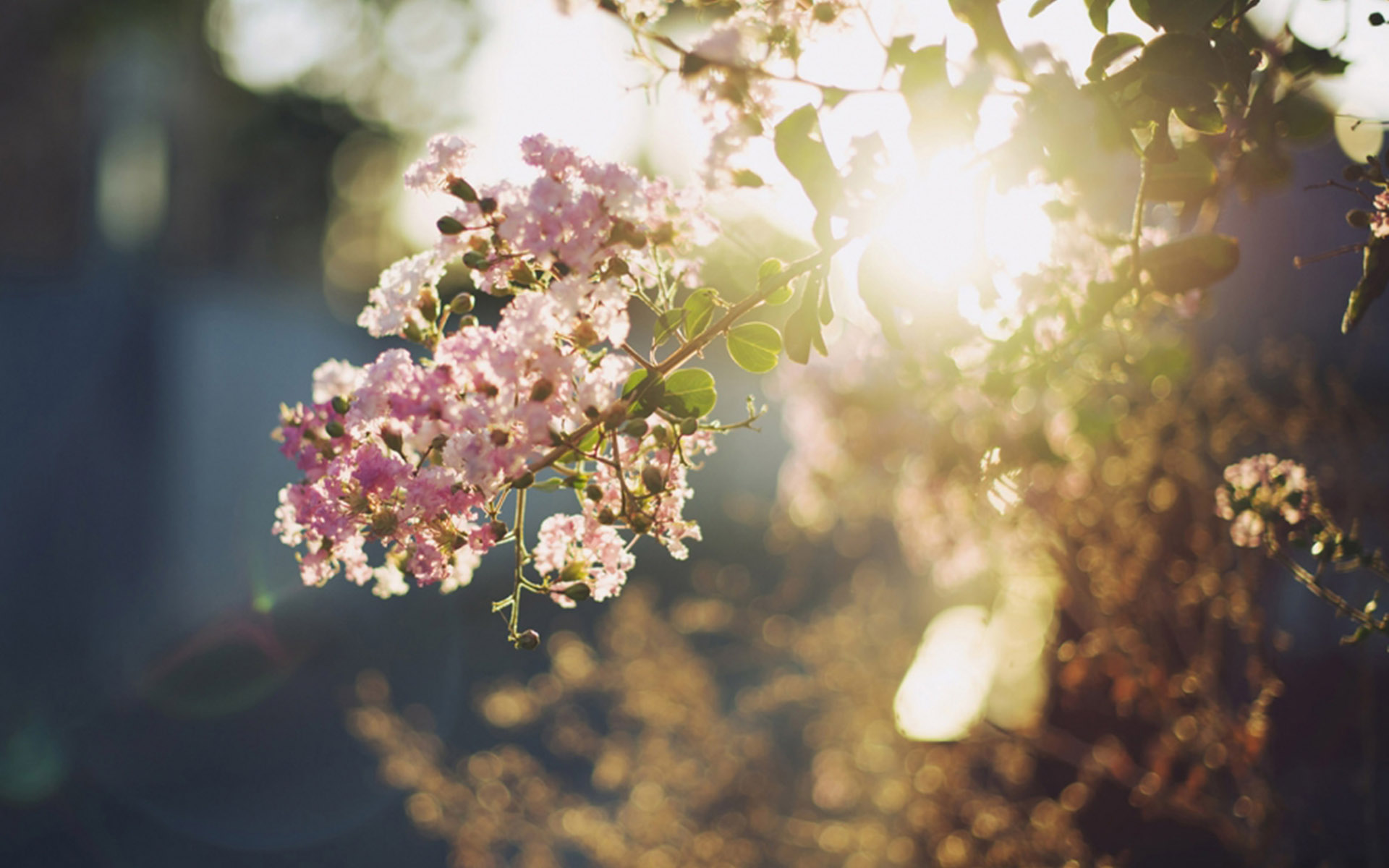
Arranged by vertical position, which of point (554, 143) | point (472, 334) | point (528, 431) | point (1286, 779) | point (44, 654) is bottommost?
point (1286, 779)

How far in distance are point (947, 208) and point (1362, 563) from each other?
725 millimetres

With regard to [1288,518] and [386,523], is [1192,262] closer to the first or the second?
[1288,518]

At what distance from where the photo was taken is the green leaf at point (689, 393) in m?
0.92

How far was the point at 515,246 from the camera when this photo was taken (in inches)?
31.9

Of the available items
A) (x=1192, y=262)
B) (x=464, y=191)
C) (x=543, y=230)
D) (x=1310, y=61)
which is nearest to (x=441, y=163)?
(x=464, y=191)

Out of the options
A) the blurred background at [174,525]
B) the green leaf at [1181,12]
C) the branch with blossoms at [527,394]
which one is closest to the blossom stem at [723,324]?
the branch with blossoms at [527,394]

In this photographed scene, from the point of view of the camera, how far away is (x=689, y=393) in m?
0.93

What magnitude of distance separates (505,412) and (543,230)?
0.56ft

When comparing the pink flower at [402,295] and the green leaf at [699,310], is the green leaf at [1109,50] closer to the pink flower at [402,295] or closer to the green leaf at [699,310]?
the green leaf at [699,310]

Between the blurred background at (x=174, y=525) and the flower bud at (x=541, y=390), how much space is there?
241 centimetres

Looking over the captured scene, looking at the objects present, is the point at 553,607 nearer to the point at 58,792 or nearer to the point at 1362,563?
the point at 58,792

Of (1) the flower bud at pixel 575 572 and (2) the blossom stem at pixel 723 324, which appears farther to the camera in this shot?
(1) the flower bud at pixel 575 572

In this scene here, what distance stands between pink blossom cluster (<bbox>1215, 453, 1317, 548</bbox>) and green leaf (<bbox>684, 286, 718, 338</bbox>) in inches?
31.9

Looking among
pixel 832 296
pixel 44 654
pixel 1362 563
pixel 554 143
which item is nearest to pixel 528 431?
pixel 554 143
